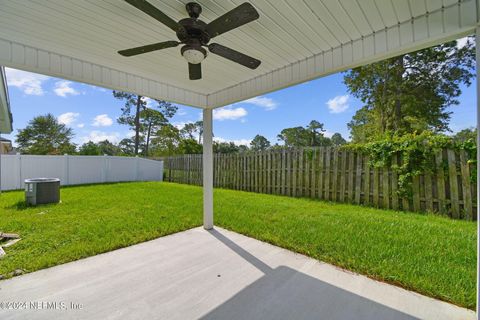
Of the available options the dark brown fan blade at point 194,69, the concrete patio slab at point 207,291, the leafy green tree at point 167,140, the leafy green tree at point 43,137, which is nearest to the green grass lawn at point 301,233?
the concrete patio slab at point 207,291

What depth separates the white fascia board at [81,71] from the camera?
2207 mm

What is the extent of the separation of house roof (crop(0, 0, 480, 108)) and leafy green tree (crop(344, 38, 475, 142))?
6.88 m

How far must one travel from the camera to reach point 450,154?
14.1 ft

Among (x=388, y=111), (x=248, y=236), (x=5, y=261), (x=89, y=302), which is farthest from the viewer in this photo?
(x=388, y=111)

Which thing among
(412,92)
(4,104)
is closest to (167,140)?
(4,104)

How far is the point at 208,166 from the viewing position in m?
4.00

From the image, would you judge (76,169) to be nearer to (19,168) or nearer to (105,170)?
(105,170)

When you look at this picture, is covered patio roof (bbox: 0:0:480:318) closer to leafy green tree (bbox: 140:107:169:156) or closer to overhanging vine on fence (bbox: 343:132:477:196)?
overhanging vine on fence (bbox: 343:132:477:196)

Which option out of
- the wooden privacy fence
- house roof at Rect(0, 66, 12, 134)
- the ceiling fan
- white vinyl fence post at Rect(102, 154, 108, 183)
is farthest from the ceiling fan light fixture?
white vinyl fence post at Rect(102, 154, 108, 183)

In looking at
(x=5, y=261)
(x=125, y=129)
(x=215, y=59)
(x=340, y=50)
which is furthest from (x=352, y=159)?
(x=125, y=129)

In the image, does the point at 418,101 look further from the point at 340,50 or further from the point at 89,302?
the point at 89,302

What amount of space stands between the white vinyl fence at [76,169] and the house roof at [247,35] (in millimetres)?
8382

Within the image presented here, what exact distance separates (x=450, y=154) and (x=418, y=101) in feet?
18.6

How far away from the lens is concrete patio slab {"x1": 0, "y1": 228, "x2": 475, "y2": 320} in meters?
1.79
